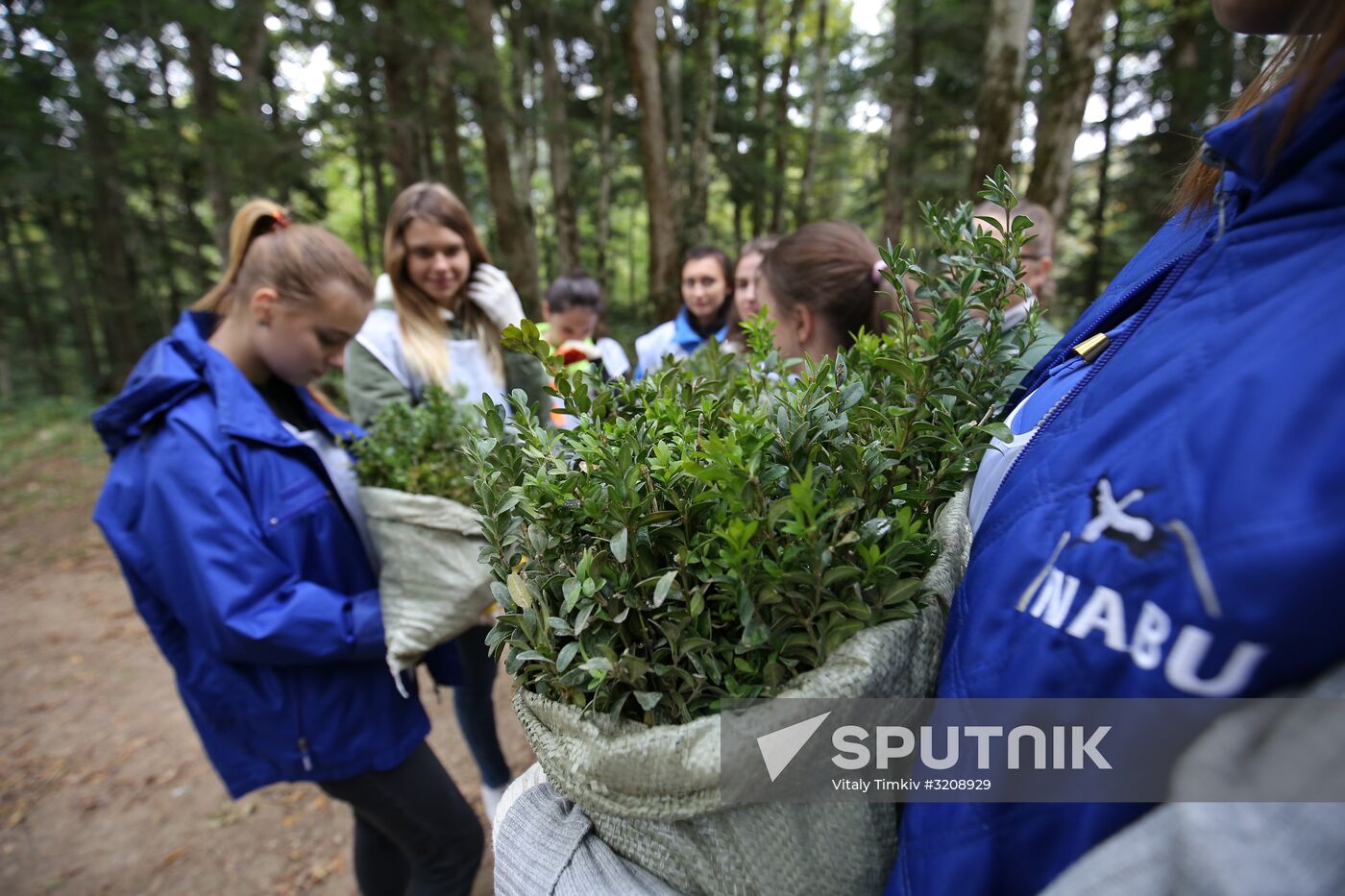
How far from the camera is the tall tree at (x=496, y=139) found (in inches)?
315

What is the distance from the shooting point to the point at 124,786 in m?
4.05

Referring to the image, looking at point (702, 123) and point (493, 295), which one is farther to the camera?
point (702, 123)

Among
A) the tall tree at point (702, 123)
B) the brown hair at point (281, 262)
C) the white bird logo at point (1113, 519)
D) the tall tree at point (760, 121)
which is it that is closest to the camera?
the white bird logo at point (1113, 519)

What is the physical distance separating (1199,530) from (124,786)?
548cm

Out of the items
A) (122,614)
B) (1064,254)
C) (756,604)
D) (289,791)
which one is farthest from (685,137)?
(756,604)

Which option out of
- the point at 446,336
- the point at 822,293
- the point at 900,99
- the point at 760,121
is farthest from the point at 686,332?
the point at 760,121

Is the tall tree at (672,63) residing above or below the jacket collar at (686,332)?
above

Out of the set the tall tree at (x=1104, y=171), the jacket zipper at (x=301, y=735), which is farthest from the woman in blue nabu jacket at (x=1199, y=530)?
the tall tree at (x=1104, y=171)

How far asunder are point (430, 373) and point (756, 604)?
2530 millimetres

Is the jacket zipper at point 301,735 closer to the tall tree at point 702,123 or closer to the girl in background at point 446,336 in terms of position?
the girl in background at point 446,336

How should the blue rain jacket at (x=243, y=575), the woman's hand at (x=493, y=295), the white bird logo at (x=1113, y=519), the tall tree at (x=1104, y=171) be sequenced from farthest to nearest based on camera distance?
1. the tall tree at (x=1104, y=171)
2. the woman's hand at (x=493, y=295)
3. the blue rain jacket at (x=243, y=575)
4. the white bird logo at (x=1113, y=519)

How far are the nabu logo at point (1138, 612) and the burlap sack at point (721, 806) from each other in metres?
0.20

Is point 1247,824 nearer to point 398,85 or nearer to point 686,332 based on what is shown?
point 686,332

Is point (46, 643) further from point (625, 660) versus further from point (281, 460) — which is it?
point (625, 660)
